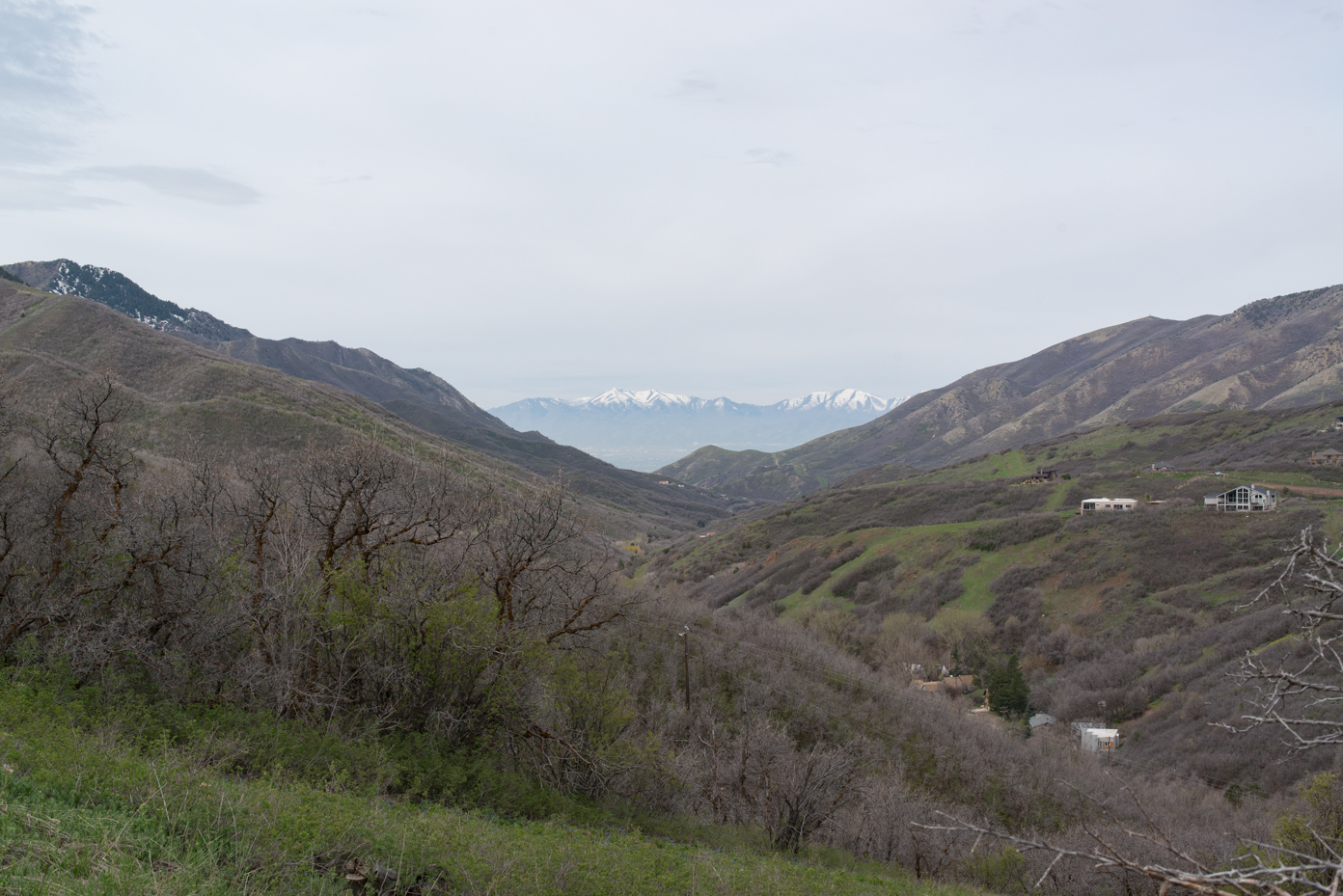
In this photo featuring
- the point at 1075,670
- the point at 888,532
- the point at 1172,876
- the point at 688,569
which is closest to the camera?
the point at 1172,876

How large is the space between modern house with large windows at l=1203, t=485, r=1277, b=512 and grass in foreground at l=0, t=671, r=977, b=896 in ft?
196

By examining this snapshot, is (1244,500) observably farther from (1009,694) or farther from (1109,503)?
(1009,694)

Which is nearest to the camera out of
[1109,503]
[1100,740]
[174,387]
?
[1100,740]

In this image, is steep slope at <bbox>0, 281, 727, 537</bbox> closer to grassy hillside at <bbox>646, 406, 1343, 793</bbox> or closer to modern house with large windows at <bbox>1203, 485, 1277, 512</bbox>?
grassy hillside at <bbox>646, 406, 1343, 793</bbox>

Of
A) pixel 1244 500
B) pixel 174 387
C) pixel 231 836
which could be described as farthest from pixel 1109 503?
pixel 174 387

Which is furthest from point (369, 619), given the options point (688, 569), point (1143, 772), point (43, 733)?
point (688, 569)

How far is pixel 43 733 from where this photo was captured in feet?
31.2

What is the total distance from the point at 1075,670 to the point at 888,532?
95.6ft

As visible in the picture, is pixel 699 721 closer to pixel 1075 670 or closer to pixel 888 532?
pixel 1075 670

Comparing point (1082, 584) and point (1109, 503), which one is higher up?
point (1109, 503)

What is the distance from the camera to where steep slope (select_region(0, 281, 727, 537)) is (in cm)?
7019

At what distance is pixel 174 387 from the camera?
302 ft

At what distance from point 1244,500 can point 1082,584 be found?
22494 millimetres

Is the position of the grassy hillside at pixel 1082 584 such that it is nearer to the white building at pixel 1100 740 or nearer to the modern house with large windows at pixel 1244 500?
the white building at pixel 1100 740
